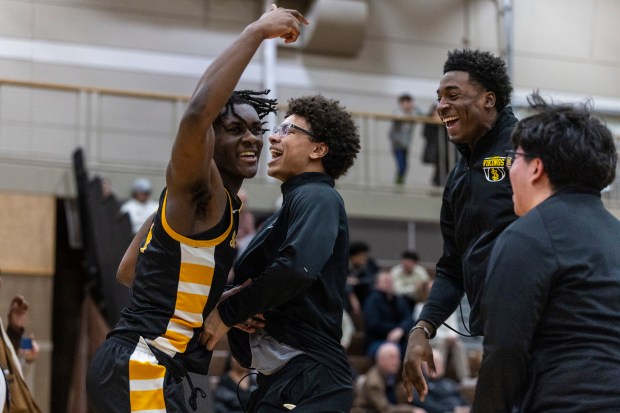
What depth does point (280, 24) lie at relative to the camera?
12.3ft

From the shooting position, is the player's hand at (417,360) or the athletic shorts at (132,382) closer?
the athletic shorts at (132,382)

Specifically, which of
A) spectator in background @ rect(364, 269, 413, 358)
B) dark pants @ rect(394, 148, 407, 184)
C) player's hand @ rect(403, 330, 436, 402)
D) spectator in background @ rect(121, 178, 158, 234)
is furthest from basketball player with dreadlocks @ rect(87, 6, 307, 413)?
dark pants @ rect(394, 148, 407, 184)

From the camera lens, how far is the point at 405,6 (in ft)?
56.2

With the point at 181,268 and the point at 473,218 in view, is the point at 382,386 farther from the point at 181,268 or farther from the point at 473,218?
the point at 181,268

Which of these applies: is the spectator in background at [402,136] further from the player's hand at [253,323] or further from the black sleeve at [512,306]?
the black sleeve at [512,306]

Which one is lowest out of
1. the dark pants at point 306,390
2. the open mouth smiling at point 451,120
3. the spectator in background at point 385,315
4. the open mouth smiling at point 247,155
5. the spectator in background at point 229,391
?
the spectator in background at point 229,391

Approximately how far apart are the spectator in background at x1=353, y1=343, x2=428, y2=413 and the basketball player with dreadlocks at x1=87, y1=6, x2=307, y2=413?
6240 millimetres

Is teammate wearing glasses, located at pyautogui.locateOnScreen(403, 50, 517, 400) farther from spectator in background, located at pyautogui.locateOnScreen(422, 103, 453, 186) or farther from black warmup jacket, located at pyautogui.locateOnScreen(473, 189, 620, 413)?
spectator in background, located at pyautogui.locateOnScreen(422, 103, 453, 186)

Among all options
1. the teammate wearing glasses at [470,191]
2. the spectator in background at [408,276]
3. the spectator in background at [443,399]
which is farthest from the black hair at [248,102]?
the spectator in background at [408,276]

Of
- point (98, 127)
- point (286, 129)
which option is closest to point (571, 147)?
point (286, 129)

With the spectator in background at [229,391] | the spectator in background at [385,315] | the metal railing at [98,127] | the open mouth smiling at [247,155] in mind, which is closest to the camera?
the open mouth smiling at [247,155]

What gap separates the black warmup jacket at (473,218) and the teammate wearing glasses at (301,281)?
1.62ft

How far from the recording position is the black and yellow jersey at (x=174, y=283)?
3.76 meters

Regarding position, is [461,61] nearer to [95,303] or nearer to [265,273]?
[265,273]
